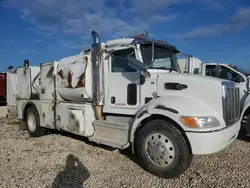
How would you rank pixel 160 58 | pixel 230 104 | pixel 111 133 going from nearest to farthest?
1. pixel 230 104
2. pixel 111 133
3. pixel 160 58

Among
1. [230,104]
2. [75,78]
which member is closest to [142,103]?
[230,104]

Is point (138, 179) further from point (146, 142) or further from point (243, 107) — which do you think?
point (243, 107)

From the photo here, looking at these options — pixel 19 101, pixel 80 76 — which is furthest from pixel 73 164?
pixel 19 101

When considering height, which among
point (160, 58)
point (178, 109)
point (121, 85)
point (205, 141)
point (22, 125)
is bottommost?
point (22, 125)

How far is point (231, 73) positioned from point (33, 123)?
6.63 meters

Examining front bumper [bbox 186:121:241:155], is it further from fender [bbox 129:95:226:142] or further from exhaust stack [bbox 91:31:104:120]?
exhaust stack [bbox 91:31:104:120]

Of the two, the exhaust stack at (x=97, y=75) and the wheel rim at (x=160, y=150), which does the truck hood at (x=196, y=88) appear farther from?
the exhaust stack at (x=97, y=75)

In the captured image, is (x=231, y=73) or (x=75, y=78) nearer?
(x=75, y=78)

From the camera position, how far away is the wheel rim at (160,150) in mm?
4000

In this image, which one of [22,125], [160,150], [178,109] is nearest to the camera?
[178,109]

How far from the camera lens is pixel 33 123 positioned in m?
7.52

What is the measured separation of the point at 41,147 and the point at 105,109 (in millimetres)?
2000

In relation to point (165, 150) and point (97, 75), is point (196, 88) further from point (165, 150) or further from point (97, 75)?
point (97, 75)

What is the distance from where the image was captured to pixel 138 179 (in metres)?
4.03
